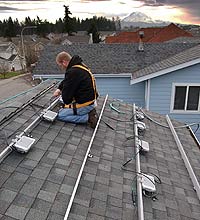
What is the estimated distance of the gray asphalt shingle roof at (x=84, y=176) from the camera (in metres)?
2.96

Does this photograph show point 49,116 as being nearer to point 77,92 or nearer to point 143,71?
point 77,92

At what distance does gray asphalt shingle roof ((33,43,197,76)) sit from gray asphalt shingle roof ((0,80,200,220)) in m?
8.09

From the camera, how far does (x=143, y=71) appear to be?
12.6 m

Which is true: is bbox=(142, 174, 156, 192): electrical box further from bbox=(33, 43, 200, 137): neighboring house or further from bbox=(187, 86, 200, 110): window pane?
bbox=(187, 86, 200, 110): window pane

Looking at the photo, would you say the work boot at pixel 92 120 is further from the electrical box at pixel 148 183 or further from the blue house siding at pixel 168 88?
the blue house siding at pixel 168 88

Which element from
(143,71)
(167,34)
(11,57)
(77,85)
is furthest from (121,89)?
(11,57)

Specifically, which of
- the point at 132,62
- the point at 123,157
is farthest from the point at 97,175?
the point at 132,62

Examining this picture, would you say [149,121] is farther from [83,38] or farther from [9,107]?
[83,38]

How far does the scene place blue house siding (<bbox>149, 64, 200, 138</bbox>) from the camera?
11.0 m

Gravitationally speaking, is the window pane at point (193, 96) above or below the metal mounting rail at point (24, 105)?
below

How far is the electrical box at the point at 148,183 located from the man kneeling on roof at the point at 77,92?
1743 millimetres

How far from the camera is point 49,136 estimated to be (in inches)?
178

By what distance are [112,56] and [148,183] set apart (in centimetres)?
1184

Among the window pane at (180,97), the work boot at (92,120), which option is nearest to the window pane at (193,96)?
the window pane at (180,97)
